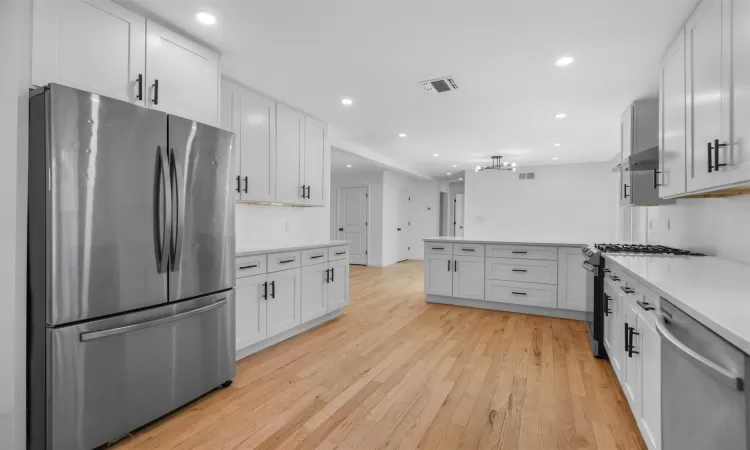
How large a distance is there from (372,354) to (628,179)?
121 inches

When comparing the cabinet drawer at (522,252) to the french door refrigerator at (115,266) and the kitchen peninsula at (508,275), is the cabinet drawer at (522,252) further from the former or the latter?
the french door refrigerator at (115,266)

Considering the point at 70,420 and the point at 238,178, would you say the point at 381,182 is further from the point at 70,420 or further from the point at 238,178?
the point at 70,420

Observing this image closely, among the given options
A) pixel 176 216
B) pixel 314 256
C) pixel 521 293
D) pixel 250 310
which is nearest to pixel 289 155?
pixel 314 256

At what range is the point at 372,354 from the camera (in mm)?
3158

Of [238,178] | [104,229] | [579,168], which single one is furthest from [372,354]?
[579,168]

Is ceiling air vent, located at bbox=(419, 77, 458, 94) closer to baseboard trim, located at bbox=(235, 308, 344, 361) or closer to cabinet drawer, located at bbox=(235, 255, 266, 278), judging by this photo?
cabinet drawer, located at bbox=(235, 255, 266, 278)

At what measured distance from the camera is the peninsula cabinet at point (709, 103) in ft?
5.05

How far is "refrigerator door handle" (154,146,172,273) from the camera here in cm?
203

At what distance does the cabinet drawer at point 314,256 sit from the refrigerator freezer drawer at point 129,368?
130 cm

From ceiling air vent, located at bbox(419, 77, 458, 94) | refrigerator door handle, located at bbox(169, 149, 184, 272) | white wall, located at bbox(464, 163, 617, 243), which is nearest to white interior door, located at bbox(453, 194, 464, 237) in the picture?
white wall, located at bbox(464, 163, 617, 243)

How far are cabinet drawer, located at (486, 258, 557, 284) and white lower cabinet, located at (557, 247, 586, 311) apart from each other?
86 mm

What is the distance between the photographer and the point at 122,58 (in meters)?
2.07

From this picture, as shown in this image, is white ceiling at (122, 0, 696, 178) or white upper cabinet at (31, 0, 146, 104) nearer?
white upper cabinet at (31, 0, 146, 104)

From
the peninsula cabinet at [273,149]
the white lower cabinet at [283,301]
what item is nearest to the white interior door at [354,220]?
the peninsula cabinet at [273,149]
